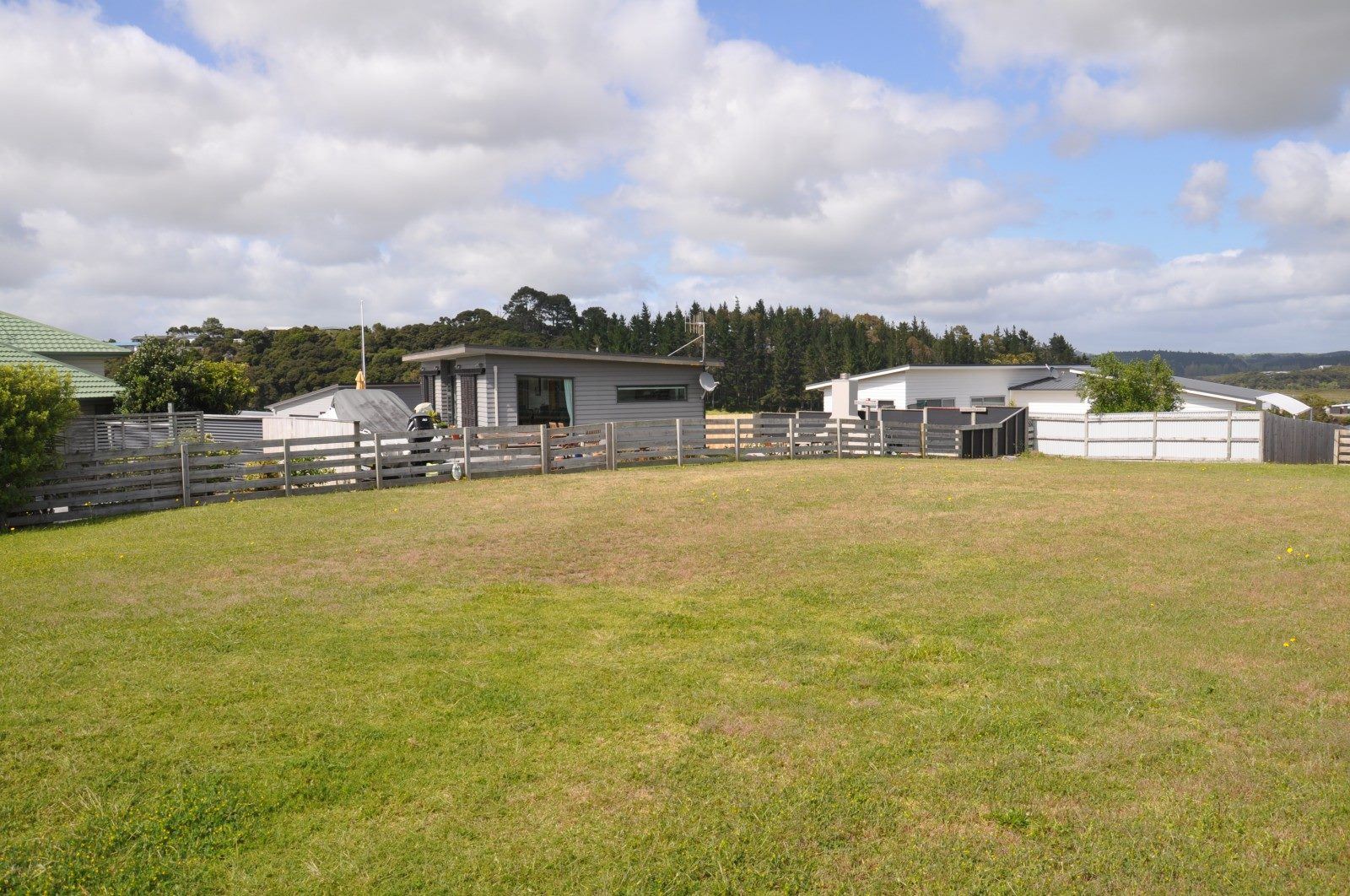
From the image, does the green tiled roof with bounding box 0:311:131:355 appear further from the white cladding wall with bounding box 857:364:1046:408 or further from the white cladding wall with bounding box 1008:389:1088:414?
the white cladding wall with bounding box 1008:389:1088:414

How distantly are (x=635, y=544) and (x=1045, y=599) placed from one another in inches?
188

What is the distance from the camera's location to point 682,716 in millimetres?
5305

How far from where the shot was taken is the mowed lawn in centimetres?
381

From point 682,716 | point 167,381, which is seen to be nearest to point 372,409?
point 167,381

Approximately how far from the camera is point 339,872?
12.2ft

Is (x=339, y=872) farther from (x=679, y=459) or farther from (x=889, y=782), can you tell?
(x=679, y=459)

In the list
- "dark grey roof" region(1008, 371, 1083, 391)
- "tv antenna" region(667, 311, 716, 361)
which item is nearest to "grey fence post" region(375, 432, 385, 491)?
"tv antenna" region(667, 311, 716, 361)

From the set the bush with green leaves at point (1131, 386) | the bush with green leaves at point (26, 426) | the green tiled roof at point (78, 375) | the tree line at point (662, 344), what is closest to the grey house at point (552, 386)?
the green tiled roof at point (78, 375)

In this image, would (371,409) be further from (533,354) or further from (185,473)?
(185,473)

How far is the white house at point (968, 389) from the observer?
126 ft

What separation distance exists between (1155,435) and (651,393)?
1496 centimetres

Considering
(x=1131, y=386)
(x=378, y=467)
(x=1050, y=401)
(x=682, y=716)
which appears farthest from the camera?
(x=1050, y=401)

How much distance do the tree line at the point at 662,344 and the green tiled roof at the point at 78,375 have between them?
34.0 meters

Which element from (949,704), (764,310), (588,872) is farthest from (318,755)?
(764,310)
